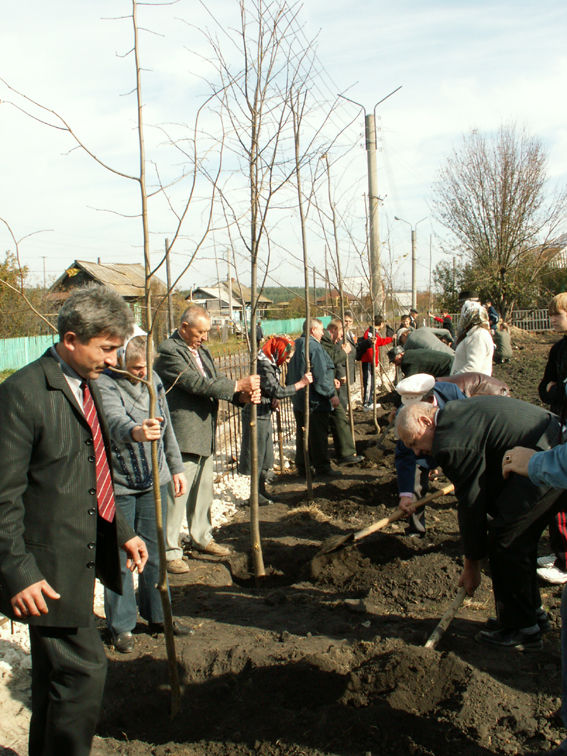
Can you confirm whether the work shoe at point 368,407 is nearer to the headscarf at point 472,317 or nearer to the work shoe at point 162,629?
the headscarf at point 472,317

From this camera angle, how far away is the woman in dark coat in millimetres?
5766

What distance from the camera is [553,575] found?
3902mm

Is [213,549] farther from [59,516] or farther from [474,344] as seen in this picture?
[59,516]

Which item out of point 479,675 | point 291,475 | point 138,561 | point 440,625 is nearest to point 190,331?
point 138,561

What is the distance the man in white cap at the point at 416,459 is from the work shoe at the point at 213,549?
56.7 inches

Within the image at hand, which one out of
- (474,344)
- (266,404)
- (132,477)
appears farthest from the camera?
(266,404)

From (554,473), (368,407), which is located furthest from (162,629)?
(368,407)

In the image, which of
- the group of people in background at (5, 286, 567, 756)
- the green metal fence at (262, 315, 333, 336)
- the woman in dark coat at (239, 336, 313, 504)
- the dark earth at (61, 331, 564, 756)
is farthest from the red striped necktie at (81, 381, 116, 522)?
the green metal fence at (262, 315, 333, 336)

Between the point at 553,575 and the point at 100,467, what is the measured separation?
3133mm

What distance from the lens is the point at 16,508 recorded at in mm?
1883

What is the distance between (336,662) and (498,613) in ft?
3.03

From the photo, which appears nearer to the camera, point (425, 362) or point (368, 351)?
point (425, 362)

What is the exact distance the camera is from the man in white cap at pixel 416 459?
3.88 meters

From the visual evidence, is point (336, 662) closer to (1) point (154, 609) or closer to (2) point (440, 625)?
(2) point (440, 625)
